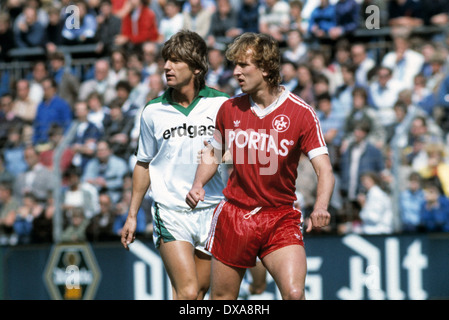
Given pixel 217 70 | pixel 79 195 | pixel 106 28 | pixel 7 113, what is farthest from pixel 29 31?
pixel 79 195

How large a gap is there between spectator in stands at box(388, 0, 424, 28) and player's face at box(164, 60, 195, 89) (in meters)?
6.94

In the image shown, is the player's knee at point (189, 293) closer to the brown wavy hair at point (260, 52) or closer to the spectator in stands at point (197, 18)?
the brown wavy hair at point (260, 52)

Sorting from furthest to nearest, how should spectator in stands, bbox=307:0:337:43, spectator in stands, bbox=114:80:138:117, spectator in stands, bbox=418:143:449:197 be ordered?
spectator in stands, bbox=307:0:337:43, spectator in stands, bbox=114:80:138:117, spectator in stands, bbox=418:143:449:197

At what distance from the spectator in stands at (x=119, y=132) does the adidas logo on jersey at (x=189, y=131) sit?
3.98 metres

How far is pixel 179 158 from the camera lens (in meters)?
6.72

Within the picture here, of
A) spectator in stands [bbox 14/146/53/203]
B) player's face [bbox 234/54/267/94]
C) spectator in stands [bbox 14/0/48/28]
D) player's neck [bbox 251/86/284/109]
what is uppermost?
spectator in stands [bbox 14/0/48/28]

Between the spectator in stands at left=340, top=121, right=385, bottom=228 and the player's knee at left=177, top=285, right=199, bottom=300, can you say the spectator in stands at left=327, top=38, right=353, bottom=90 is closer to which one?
the spectator in stands at left=340, top=121, right=385, bottom=228

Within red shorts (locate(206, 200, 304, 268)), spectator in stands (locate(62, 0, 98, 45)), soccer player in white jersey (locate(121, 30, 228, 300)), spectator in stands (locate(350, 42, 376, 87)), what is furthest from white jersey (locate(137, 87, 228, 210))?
spectator in stands (locate(62, 0, 98, 45))

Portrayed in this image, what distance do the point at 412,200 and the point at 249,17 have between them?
5045 millimetres

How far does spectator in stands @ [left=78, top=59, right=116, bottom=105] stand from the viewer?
517 inches

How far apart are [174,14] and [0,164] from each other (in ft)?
13.4

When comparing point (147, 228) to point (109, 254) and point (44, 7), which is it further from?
point (44, 7)

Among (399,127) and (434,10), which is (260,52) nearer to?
(399,127)

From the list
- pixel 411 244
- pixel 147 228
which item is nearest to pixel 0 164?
pixel 147 228
